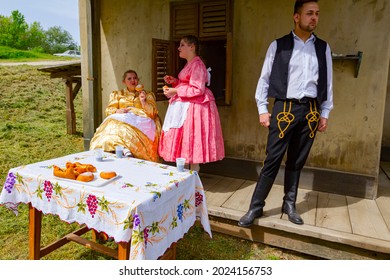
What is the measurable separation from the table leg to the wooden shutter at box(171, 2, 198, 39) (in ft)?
9.98

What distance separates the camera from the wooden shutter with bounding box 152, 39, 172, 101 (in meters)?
4.21

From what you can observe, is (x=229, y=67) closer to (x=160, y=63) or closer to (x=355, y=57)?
(x=160, y=63)

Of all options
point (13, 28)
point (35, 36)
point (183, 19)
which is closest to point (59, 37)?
point (35, 36)

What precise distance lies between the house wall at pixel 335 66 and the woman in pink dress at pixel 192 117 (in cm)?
75

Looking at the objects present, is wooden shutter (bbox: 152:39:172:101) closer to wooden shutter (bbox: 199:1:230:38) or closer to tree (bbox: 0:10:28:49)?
wooden shutter (bbox: 199:1:230:38)

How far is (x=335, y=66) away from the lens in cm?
391

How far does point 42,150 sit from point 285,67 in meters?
5.66

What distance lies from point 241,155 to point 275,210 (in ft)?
4.03

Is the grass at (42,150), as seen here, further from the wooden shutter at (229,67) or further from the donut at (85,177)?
the wooden shutter at (229,67)

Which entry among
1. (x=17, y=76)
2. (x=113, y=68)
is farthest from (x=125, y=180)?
(x=17, y=76)

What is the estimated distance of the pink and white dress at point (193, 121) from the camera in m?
3.81


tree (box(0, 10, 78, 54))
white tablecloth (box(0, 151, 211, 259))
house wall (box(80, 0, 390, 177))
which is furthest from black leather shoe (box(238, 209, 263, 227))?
tree (box(0, 10, 78, 54))
